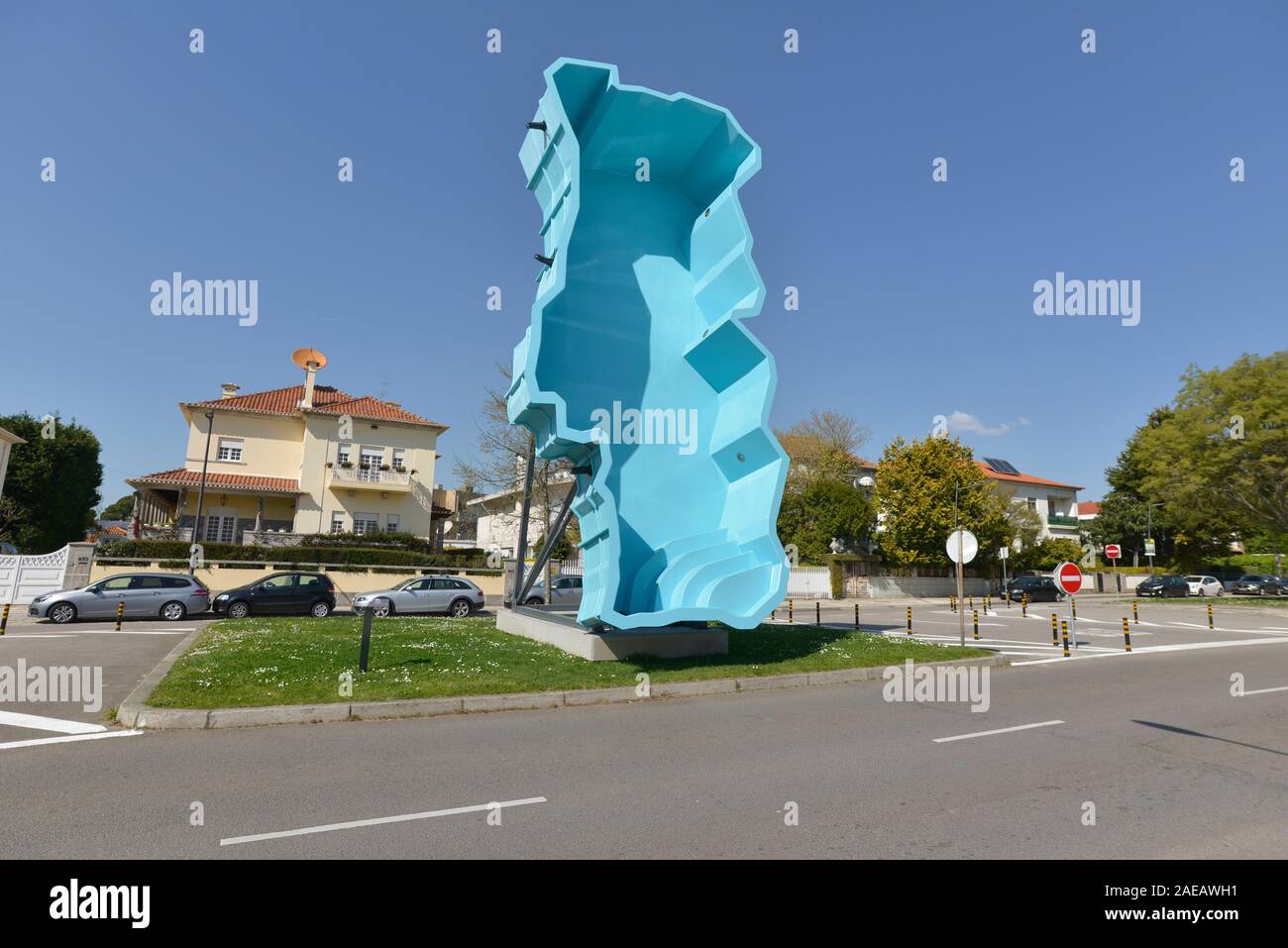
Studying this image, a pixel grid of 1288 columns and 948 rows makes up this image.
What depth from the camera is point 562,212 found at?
13008 millimetres

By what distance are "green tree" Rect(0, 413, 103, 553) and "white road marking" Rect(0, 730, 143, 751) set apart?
135 ft

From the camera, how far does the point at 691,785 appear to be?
234 inches

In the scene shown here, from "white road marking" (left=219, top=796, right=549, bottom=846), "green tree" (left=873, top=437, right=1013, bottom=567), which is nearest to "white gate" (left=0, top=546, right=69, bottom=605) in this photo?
"white road marking" (left=219, top=796, right=549, bottom=846)

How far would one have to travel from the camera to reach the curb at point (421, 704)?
799 centimetres

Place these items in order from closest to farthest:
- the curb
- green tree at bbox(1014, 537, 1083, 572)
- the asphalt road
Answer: the asphalt road, the curb, green tree at bbox(1014, 537, 1083, 572)

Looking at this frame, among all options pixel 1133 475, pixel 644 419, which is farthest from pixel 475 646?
pixel 1133 475

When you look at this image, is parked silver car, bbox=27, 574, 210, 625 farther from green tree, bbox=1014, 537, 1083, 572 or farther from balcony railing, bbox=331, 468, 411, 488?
green tree, bbox=1014, 537, 1083, 572

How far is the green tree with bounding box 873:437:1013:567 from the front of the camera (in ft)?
137

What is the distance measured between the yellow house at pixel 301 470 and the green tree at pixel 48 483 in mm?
4685

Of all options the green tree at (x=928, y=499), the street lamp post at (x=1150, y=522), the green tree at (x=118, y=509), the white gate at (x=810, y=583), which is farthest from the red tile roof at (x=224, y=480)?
the green tree at (x=118, y=509)

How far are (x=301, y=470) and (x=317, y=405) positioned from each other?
4.66 m

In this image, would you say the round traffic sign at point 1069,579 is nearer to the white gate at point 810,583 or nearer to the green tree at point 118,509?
the white gate at point 810,583
